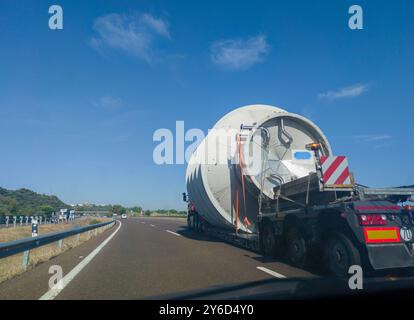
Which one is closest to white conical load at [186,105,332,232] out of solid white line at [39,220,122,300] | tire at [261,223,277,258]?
tire at [261,223,277,258]

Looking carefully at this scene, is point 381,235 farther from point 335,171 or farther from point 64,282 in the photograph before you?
point 64,282

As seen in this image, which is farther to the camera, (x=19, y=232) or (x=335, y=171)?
(x=19, y=232)

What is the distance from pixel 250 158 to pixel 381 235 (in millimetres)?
4907

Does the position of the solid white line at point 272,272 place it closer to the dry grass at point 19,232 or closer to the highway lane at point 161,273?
the highway lane at point 161,273

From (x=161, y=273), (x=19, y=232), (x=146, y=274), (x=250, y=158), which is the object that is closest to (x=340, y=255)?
(x=161, y=273)

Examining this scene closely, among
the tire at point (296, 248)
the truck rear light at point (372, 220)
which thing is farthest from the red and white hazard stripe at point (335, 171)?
the truck rear light at point (372, 220)

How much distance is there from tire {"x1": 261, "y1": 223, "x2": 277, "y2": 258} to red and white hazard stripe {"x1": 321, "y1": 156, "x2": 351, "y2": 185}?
2.33m

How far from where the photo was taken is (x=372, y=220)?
19.5 ft

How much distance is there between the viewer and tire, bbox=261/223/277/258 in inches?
358

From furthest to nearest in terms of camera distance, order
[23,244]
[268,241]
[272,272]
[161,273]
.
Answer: [268,241] < [23,244] < [161,273] < [272,272]

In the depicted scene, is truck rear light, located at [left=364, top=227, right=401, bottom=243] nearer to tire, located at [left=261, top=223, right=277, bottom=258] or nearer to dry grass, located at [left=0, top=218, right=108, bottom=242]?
tire, located at [left=261, top=223, right=277, bottom=258]
